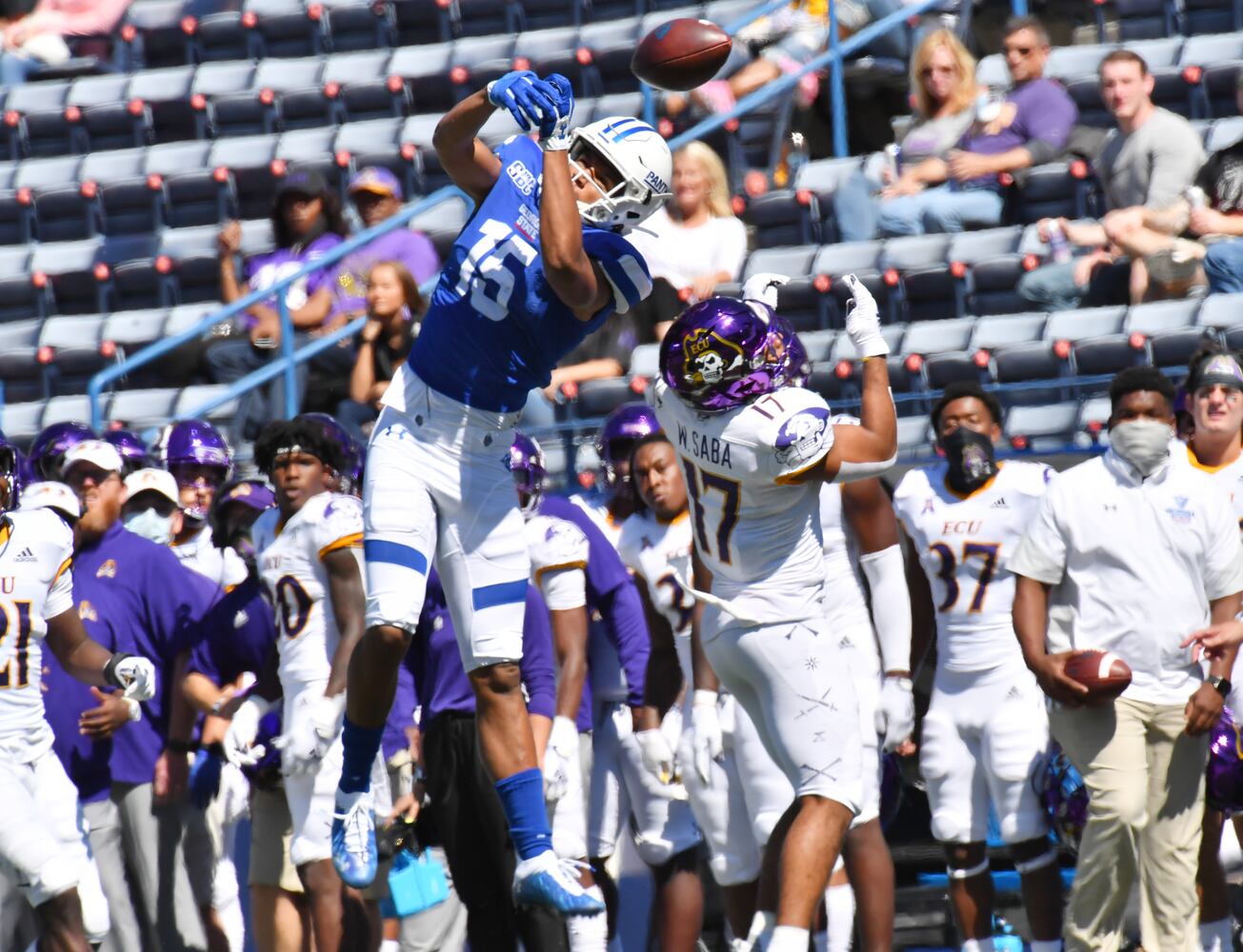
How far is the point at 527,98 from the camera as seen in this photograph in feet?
15.6

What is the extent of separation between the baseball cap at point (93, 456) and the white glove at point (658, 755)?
215cm

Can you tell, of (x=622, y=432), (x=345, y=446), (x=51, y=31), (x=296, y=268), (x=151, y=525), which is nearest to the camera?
(x=345, y=446)

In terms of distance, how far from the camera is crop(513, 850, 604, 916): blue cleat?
5.02m

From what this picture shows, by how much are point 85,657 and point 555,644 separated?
1530 mm

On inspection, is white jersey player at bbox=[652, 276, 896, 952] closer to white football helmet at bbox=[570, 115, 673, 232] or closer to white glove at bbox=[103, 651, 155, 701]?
white football helmet at bbox=[570, 115, 673, 232]

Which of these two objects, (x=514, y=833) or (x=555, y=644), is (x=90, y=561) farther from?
(x=514, y=833)

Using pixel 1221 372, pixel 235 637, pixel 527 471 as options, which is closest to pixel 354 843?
pixel 527 471

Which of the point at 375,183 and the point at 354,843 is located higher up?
the point at 375,183

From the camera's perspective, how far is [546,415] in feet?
29.7

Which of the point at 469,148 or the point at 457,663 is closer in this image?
the point at 469,148

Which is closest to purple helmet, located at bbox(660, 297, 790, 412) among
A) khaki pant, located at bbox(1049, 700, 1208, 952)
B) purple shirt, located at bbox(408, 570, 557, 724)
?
purple shirt, located at bbox(408, 570, 557, 724)

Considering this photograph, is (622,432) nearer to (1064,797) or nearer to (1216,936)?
(1064,797)

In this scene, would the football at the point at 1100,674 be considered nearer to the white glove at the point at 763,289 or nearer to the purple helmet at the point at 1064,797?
the purple helmet at the point at 1064,797

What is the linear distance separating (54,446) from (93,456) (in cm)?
40
